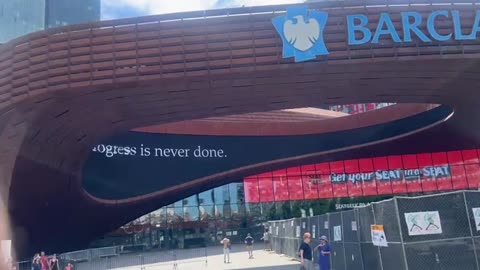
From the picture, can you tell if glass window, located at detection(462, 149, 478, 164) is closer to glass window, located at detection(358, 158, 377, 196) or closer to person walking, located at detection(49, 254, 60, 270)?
glass window, located at detection(358, 158, 377, 196)

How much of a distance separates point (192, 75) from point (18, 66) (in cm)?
657

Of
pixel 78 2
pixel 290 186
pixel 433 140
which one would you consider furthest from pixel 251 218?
pixel 78 2

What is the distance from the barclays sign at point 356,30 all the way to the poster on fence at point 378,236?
23.0 feet

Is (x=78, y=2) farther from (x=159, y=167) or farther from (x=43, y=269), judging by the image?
(x=43, y=269)

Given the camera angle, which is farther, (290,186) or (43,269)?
(290,186)

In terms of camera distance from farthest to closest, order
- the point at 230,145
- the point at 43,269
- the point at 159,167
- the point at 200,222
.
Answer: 1. the point at 200,222
2. the point at 230,145
3. the point at 159,167
4. the point at 43,269

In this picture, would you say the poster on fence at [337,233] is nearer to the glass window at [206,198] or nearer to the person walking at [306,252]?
the person walking at [306,252]

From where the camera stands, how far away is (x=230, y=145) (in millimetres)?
36938

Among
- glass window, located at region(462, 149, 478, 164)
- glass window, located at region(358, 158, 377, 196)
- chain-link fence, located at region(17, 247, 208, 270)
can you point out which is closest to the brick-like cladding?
chain-link fence, located at region(17, 247, 208, 270)

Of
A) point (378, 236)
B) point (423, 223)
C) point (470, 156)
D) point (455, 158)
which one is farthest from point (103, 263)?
point (470, 156)

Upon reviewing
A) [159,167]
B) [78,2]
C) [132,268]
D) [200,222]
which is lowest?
[132,268]

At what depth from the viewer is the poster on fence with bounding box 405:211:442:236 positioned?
37.3ft

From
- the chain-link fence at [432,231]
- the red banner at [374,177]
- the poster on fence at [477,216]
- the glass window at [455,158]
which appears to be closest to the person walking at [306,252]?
the chain-link fence at [432,231]

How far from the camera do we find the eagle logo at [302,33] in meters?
17.3
